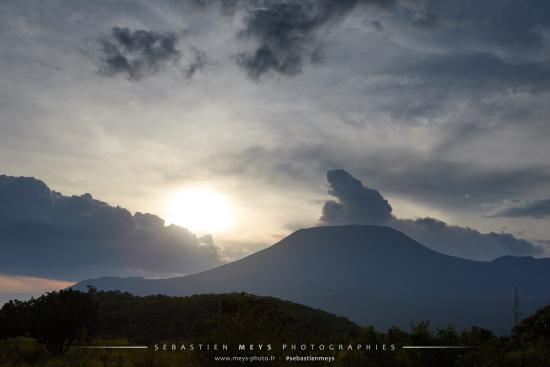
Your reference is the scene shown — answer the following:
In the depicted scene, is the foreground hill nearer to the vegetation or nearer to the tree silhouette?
the vegetation

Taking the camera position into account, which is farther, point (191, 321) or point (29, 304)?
point (191, 321)

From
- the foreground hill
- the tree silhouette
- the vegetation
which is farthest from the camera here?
the foreground hill

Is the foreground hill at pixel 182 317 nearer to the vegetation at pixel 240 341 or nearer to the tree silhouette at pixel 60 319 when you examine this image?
the vegetation at pixel 240 341

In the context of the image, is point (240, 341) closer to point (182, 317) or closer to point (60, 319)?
point (60, 319)

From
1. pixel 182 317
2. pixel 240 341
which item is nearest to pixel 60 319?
pixel 240 341

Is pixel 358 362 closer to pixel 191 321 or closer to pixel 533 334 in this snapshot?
pixel 533 334

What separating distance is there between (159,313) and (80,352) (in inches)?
1291

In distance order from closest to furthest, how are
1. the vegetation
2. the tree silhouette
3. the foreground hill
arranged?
the vegetation, the tree silhouette, the foreground hill

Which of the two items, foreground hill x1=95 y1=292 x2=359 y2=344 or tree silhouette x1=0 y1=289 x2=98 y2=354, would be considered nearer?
tree silhouette x1=0 y1=289 x2=98 y2=354

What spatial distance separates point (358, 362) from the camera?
2441cm

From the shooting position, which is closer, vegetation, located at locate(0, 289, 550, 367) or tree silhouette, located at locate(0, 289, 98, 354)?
vegetation, located at locate(0, 289, 550, 367)

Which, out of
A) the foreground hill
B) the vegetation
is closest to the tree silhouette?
the vegetation

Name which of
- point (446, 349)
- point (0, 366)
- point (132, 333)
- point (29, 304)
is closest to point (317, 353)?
point (446, 349)

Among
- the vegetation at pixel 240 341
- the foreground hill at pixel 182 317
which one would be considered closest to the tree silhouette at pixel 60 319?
the vegetation at pixel 240 341
